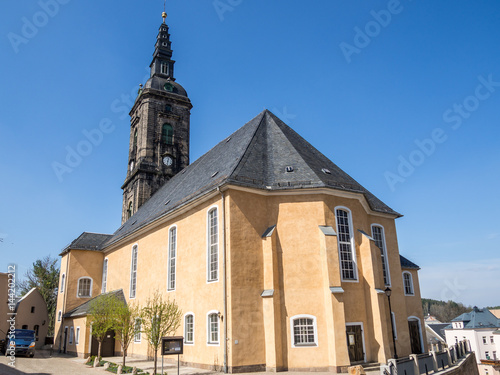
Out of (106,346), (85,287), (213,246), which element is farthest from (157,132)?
(213,246)

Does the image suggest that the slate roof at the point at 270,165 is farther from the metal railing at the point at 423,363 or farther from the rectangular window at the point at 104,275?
the rectangular window at the point at 104,275

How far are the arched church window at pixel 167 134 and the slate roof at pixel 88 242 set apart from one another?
1133 cm

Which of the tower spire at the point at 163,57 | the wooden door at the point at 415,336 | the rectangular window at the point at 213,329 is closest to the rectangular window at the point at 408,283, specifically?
the wooden door at the point at 415,336

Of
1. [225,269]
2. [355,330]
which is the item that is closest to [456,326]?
[355,330]

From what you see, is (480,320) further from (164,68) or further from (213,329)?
(164,68)

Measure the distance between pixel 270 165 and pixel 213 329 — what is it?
844 cm

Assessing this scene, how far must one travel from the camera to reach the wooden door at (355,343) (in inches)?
646

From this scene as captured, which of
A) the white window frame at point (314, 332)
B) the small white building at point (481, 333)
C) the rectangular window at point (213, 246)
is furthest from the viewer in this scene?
the small white building at point (481, 333)

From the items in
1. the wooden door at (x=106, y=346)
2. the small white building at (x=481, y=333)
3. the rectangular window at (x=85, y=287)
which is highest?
the rectangular window at (x=85, y=287)

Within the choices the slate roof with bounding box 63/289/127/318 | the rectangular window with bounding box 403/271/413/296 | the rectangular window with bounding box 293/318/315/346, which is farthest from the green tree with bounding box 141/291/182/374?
the rectangular window with bounding box 403/271/413/296

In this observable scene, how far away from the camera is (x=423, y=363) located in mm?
15156

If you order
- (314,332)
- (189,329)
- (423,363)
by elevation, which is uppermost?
(189,329)

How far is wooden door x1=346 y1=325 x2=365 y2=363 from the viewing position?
16.4 metres

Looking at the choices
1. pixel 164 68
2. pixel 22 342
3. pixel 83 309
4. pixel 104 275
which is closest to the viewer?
pixel 22 342
